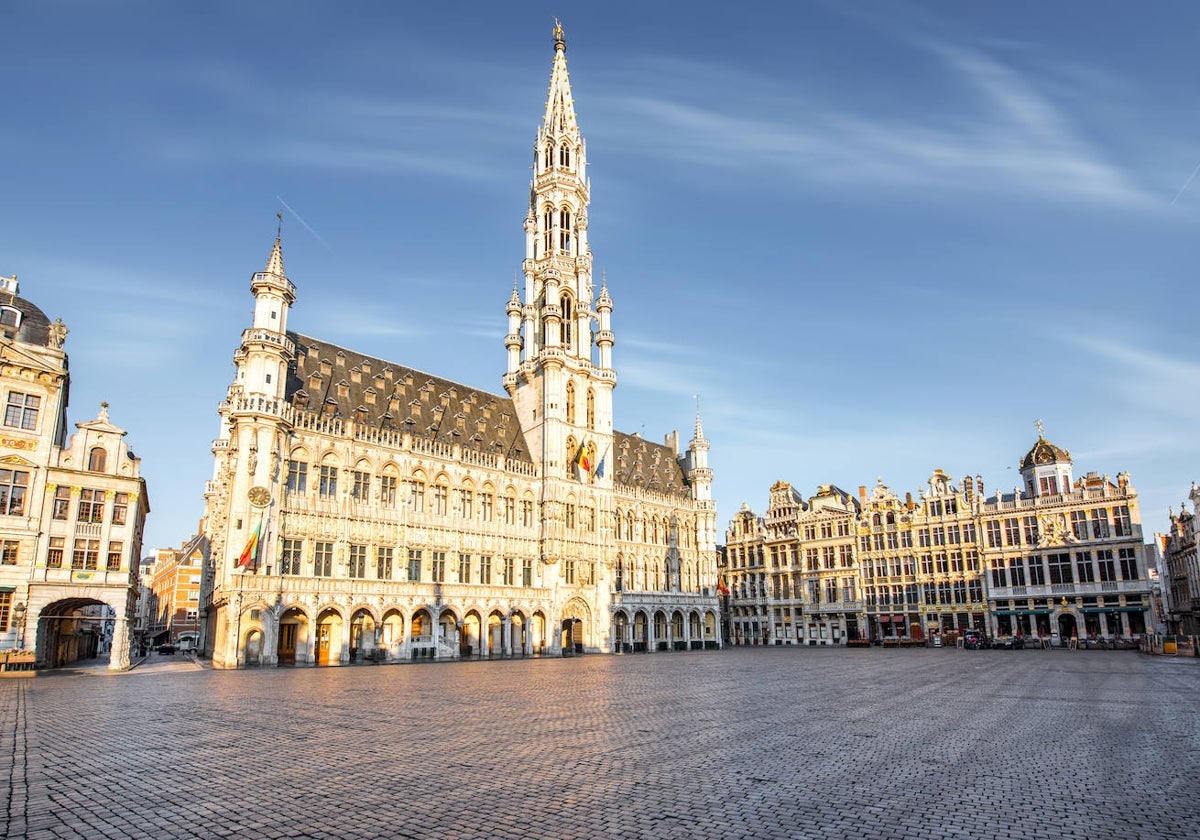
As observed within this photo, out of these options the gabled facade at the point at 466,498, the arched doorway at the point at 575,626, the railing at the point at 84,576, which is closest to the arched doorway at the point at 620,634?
the gabled facade at the point at 466,498

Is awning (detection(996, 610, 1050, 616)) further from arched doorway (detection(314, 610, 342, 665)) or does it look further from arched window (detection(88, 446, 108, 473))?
arched window (detection(88, 446, 108, 473))

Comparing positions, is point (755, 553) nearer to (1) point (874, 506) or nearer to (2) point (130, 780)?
(1) point (874, 506)

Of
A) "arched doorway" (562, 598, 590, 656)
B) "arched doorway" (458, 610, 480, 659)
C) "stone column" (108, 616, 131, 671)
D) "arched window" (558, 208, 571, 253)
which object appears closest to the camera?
"stone column" (108, 616, 131, 671)

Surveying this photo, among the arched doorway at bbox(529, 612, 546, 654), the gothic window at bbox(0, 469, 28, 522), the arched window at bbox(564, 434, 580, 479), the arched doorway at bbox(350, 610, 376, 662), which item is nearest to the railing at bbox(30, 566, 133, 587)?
the gothic window at bbox(0, 469, 28, 522)

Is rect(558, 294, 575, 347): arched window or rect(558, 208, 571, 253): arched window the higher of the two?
rect(558, 208, 571, 253): arched window

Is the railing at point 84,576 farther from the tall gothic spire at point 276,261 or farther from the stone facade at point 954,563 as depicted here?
the stone facade at point 954,563

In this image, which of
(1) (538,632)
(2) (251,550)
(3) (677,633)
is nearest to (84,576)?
(2) (251,550)

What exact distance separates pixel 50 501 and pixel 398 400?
23.2 metres

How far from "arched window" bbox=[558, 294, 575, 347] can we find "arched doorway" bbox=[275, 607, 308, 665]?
36.9 metres

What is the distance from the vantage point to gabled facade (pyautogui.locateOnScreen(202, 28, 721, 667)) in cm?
4338

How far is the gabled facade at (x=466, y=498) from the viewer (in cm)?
4338

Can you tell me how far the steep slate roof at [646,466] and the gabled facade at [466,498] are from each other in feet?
0.97

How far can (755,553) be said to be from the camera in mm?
85000

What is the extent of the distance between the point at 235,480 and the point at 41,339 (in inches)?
481
